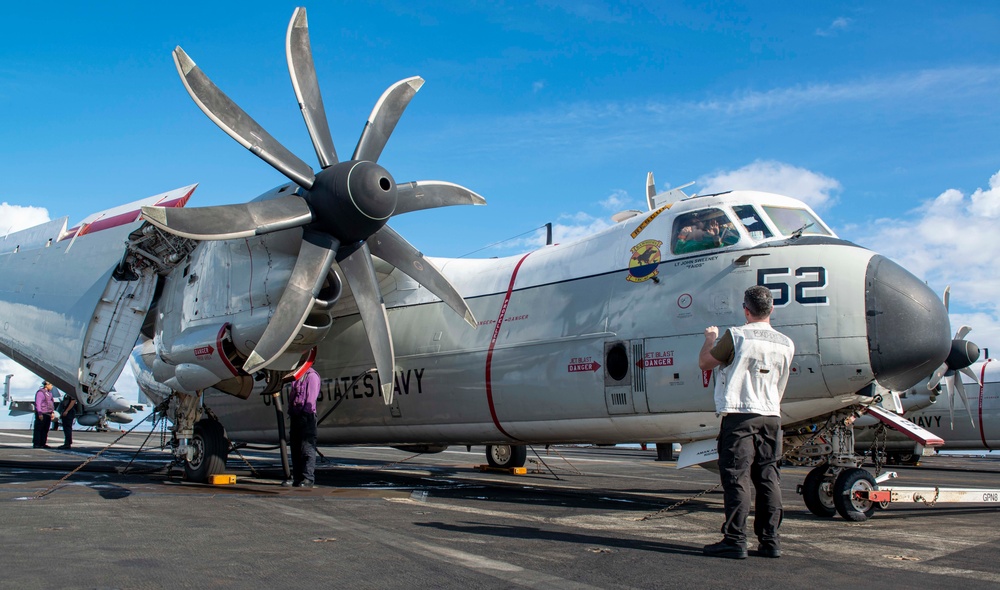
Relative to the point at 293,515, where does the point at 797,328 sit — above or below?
above

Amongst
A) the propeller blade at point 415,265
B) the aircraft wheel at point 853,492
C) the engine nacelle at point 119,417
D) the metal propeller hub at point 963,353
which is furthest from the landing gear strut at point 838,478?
the engine nacelle at point 119,417

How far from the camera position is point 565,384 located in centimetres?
1009

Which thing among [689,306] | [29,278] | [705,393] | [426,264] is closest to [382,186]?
[426,264]

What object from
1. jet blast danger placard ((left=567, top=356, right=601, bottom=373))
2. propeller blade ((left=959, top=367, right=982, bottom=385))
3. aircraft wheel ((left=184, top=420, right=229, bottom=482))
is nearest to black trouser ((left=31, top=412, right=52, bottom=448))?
aircraft wheel ((left=184, top=420, right=229, bottom=482))

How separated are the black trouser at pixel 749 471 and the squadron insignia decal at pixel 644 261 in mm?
4311

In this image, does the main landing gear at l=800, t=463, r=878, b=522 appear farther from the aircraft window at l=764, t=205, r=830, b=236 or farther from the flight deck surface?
the aircraft window at l=764, t=205, r=830, b=236

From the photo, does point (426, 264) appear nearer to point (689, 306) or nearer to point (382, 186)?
point (382, 186)

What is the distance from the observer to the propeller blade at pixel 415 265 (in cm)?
1097

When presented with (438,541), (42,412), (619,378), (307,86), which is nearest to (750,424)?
(438,541)

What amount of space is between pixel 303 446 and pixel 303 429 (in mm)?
249

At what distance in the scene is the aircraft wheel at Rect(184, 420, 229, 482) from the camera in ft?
39.0

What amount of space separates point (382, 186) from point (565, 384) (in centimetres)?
360

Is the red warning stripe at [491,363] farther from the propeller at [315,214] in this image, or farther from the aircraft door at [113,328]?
the aircraft door at [113,328]

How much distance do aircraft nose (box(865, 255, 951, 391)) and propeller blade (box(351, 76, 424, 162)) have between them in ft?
22.6
